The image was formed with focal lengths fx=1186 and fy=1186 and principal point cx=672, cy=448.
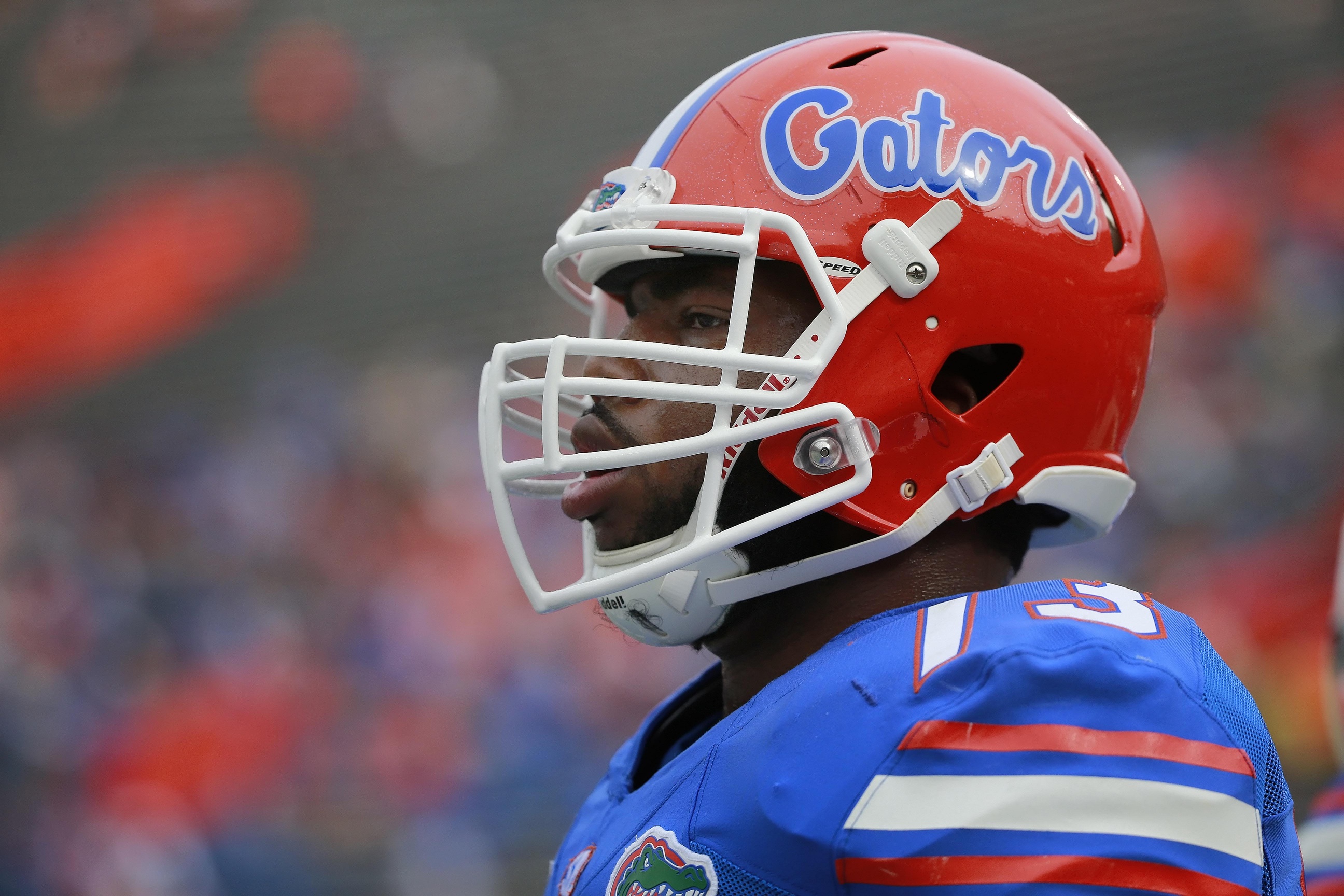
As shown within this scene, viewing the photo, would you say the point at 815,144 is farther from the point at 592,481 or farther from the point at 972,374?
the point at 592,481

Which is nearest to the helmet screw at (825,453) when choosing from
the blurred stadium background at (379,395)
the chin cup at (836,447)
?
the chin cup at (836,447)

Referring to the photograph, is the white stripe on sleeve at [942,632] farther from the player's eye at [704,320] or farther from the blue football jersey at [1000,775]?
the player's eye at [704,320]

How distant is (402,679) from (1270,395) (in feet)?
12.5

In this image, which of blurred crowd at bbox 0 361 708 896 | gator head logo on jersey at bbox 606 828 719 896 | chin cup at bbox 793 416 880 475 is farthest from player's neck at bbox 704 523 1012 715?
blurred crowd at bbox 0 361 708 896

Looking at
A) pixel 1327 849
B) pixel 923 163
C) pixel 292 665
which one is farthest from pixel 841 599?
pixel 292 665

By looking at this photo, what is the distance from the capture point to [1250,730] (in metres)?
0.93

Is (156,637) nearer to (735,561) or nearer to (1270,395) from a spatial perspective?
(1270,395)

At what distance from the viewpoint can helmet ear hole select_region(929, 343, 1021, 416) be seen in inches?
47.1

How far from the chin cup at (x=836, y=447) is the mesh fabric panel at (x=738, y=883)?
380 millimetres

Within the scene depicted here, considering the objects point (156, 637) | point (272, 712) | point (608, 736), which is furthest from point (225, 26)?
point (608, 736)

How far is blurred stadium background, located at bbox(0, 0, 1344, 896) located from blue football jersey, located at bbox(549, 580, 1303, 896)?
11.2 feet

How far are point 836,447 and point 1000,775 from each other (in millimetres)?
373

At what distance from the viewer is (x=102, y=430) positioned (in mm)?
6473

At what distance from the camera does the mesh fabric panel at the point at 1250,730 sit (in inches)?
35.9
